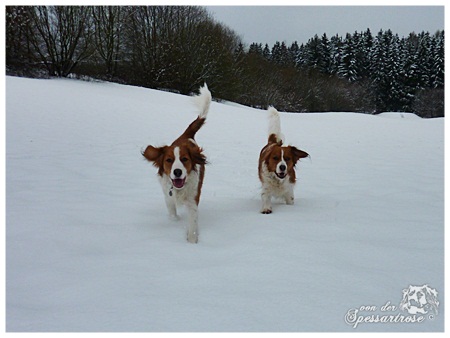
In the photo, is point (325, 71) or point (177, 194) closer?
point (177, 194)

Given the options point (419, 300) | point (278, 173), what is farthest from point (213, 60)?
point (419, 300)

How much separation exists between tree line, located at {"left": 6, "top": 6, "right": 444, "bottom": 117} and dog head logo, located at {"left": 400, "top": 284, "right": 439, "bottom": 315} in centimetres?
2220

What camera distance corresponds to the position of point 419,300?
6.29 feet

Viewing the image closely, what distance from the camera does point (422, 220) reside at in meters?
3.32

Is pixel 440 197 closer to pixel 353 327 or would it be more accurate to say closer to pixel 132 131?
pixel 353 327

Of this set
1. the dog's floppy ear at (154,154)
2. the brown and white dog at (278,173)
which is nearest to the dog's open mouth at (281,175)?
the brown and white dog at (278,173)

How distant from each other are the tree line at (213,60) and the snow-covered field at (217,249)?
55.8ft

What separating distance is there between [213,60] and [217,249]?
2511 centimetres

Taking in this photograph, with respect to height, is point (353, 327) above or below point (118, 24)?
below

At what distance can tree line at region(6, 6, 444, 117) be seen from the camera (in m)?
20.4

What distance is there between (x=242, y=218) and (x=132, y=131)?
6817 mm

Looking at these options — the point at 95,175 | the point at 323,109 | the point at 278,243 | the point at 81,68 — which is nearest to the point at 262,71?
the point at 323,109

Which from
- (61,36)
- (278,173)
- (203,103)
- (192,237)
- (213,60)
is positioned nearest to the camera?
(192,237)

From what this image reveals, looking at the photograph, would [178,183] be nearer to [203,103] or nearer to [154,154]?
[154,154]
